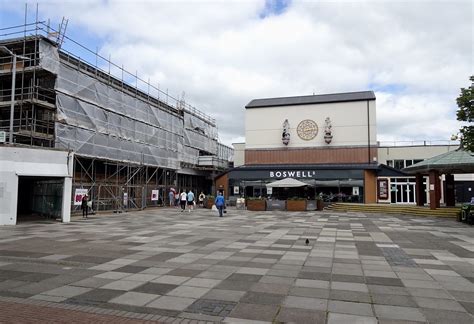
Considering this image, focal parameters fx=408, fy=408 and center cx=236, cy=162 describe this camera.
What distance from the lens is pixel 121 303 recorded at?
6324 millimetres

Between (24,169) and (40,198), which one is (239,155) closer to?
(40,198)

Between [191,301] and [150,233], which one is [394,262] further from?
[150,233]

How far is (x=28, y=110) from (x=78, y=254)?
62.5ft

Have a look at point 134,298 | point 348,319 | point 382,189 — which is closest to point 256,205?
point 382,189

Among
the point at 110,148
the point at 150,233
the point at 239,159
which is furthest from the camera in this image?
the point at 239,159

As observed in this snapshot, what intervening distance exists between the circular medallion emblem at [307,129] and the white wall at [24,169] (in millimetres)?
29630

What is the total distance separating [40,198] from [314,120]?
30.2 m

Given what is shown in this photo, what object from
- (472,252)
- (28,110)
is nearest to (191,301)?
(472,252)

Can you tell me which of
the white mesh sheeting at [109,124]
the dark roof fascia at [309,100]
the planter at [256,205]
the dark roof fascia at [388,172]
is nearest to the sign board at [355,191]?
the dark roof fascia at [388,172]

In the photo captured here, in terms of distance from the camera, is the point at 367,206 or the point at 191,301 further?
the point at 367,206

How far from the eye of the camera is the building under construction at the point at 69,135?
20812mm

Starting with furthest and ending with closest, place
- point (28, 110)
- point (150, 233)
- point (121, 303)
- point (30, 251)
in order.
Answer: point (28, 110) < point (150, 233) < point (30, 251) < point (121, 303)

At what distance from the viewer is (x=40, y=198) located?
83.4 ft

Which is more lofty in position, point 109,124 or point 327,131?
point 327,131
